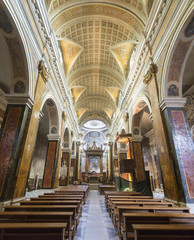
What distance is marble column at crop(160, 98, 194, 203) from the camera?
3702mm

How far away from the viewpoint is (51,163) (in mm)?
8266

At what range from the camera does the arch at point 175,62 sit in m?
4.30

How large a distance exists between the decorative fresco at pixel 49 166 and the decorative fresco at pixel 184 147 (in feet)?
22.5

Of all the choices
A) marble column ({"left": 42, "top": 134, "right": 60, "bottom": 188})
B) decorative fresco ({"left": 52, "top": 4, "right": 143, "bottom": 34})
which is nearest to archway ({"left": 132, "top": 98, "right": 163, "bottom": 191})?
decorative fresco ({"left": 52, "top": 4, "right": 143, "bottom": 34})

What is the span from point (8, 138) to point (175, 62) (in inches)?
240

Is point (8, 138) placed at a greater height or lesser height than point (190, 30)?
lesser

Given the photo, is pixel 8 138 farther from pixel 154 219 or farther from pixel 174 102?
pixel 174 102

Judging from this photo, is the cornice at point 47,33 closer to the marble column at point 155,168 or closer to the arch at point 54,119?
the arch at point 54,119

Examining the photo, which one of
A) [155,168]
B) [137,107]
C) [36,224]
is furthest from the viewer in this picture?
[155,168]

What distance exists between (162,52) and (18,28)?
16.2 feet

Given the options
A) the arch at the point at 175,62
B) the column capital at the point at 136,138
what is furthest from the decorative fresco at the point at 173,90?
the column capital at the point at 136,138

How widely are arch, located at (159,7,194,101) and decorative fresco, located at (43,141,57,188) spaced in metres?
6.87

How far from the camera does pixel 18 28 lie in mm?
4094

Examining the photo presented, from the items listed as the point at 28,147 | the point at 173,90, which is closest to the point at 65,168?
the point at 28,147
